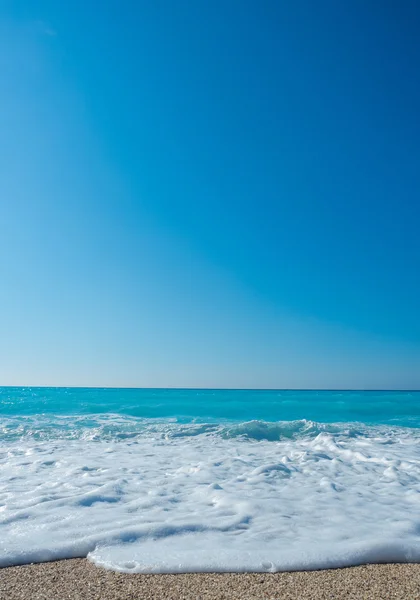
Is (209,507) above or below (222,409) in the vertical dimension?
above

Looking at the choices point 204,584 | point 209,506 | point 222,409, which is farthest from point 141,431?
point 222,409

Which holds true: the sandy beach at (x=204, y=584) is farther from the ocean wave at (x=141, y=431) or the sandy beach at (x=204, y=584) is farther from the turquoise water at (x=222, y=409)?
the turquoise water at (x=222, y=409)

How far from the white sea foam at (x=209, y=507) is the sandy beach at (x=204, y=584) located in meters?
0.14

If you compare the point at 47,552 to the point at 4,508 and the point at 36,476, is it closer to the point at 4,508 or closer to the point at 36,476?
the point at 4,508

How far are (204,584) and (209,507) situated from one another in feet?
5.53

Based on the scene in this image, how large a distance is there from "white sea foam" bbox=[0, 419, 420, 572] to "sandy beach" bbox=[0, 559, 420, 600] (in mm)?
136

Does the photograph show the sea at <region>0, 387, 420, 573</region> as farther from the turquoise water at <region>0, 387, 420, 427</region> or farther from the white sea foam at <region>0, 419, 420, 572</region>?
the turquoise water at <region>0, 387, 420, 427</region>

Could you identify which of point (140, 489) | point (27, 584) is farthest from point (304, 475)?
point (27, 584)

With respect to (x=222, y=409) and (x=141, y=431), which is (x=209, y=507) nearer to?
(x=141, y=431)

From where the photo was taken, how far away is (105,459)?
716 cm

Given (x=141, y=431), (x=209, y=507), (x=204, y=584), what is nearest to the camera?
(x=204, y=584)

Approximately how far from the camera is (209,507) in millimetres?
4340

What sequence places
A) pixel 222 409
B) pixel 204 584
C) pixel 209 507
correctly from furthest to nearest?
1. pixel 222 409
2. pixel 209 507
3. pixel 204 584

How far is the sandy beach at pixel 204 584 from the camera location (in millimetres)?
2545
